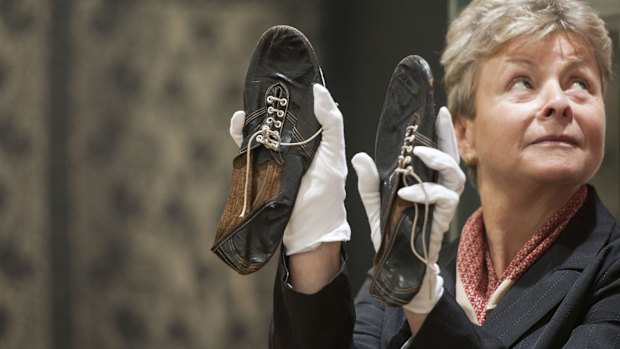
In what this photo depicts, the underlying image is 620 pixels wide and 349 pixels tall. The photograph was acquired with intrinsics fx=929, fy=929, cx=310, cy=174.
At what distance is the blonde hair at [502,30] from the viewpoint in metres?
1.71

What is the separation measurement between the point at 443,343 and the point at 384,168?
27 centimetres

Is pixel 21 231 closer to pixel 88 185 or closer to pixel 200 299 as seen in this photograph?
pixel 88 185

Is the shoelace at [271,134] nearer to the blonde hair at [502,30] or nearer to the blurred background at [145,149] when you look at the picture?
the blonde hair at [502,30]

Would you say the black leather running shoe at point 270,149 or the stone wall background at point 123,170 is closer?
the black leather running shoe at point 270,149

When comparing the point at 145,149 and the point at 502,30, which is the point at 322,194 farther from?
the point at 145,149

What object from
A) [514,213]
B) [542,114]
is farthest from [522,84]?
[514,213]

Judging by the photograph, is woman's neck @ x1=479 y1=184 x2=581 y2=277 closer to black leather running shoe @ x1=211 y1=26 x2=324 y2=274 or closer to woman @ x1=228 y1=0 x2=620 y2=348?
woman @ x1=228 y1=0 x2=620 y2=348

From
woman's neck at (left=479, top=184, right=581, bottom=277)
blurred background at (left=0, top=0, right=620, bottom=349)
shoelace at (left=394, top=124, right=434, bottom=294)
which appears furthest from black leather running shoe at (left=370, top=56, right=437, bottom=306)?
blurred background at (left=0, top=0, right=620, bottom=349)

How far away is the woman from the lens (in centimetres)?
137

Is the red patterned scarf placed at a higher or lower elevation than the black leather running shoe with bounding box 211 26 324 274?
lower

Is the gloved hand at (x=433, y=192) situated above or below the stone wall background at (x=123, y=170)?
above

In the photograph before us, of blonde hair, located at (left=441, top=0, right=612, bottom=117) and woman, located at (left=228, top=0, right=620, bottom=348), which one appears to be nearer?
woman, located at (left=228, top=0, right=620, bottom=348)

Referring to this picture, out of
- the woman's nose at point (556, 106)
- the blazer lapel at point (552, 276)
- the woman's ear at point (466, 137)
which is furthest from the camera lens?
the woman's ear at point (466, 137)

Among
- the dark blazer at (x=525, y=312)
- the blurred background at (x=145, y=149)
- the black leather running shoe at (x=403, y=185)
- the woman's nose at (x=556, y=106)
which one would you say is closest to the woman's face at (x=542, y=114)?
the woman's nose at (x=556, y=106)
